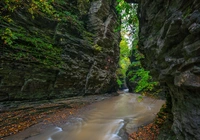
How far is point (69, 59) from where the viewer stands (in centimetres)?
1198

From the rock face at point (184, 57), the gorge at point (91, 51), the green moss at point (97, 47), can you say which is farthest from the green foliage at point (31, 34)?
the rock face at point (184, 57)

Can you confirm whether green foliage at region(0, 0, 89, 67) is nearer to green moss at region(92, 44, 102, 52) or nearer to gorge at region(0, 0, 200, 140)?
gorge at region(0, 0, 200, 140)

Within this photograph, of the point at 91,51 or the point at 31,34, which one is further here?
the point at 91,51

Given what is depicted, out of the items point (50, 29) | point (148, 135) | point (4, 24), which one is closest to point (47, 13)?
point (50, 29)

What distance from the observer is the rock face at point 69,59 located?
814 centimetres

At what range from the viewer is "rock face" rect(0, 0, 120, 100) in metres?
8.14

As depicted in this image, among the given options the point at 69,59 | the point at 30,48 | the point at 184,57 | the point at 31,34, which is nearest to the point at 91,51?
the point at 69,59

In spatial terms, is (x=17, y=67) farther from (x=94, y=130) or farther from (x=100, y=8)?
(x=100, y=8)

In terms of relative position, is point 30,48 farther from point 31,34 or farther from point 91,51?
point 91,51

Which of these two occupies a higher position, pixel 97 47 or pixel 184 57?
pixel 97 47

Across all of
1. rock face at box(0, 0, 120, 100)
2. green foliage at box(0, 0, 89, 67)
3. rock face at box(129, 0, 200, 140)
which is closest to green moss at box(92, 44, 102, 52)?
rock face at box(0, 0, 120, 100)

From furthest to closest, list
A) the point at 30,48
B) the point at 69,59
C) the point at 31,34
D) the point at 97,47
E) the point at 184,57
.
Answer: the point at 97,47 < the point at 69,59 < the point at 31,34 < the point at 30,48 < the point at 184,57

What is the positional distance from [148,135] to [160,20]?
16.5ft

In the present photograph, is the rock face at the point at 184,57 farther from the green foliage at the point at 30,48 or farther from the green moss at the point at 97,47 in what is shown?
the green moss at the point at 97,47
